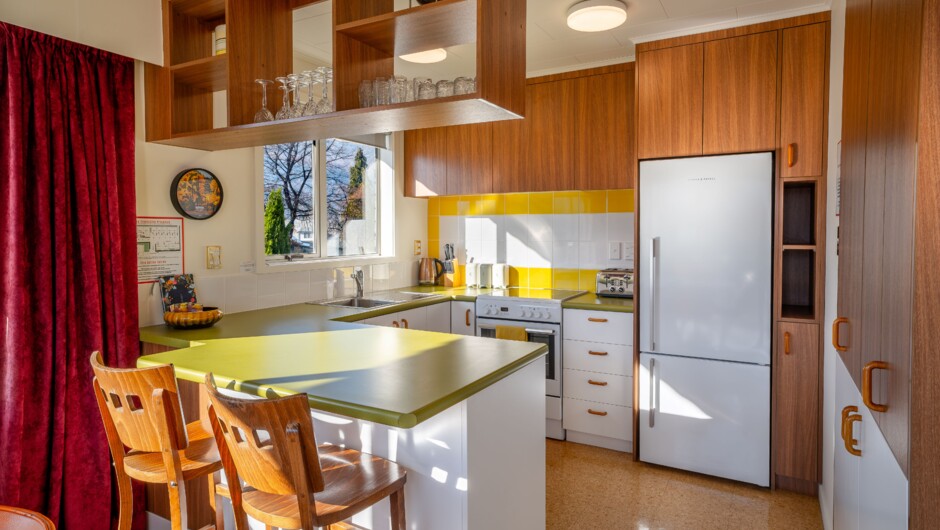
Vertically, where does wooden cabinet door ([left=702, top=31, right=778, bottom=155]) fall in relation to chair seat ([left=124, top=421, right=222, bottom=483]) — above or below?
above

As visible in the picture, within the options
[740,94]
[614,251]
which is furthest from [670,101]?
[614,251]

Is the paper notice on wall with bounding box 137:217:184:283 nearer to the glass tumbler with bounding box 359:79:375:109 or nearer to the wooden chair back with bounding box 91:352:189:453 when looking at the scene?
the wooden chair back with bounding box 91:352:189:453

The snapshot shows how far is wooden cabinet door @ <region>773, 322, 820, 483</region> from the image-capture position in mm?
2889

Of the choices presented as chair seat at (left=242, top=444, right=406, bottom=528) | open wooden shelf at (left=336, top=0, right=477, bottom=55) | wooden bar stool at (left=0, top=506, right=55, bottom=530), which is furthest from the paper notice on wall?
wooden bar stool at (left=0, top=506, right=55, bottom=530)

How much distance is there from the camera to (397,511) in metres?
1.62

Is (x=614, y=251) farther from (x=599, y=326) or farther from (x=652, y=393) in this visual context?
(x=652, y=393)

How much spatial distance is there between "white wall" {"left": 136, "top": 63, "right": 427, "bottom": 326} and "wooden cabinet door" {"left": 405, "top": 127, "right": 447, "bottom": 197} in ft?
2.55

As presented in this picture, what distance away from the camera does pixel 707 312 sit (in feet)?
10.0

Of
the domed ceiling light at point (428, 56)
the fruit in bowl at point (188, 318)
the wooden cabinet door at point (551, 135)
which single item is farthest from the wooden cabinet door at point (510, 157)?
the fruit in bowl at point (188, 318)

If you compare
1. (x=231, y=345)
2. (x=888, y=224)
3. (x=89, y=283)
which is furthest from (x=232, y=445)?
(x=888, y=224)

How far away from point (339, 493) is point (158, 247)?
181cm

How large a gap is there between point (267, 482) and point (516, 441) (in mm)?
851

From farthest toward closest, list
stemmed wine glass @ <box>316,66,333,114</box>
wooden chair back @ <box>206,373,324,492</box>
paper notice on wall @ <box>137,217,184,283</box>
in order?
1. paper notice on wall @ <box>137,217,184,283</box>
2. stemmed wine glass @ <box>316,66,333,114</box>
3. wooden chair back @ <box>206,373,324,492</box>

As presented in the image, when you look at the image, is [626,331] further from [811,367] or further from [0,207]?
[0,207]
